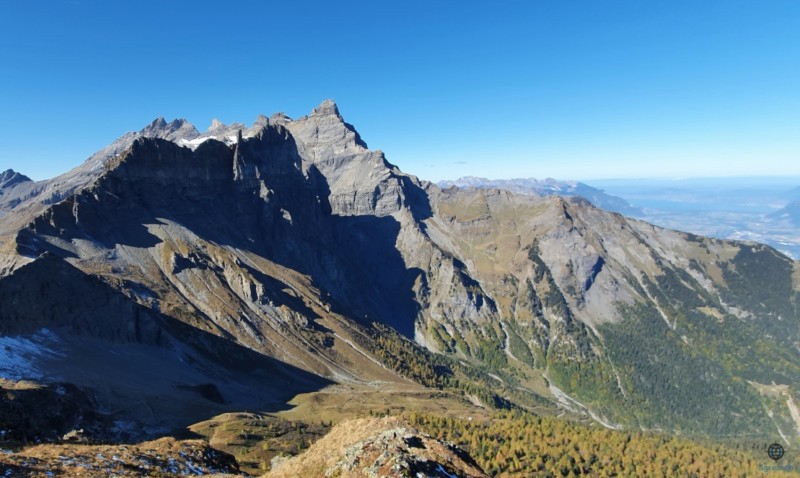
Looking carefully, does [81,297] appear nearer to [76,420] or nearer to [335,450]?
[76,420]

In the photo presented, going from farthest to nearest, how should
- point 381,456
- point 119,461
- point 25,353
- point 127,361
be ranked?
point 127,361
point 25,353
point 119,461
point 381,456

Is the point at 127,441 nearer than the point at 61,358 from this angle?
Yes

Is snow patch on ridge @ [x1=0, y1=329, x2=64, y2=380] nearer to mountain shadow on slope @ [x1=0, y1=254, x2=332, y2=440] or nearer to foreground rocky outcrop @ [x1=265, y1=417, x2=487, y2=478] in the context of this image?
mountain shadow on slope @ [x1=0, y1=254, x2=332, y2=440]

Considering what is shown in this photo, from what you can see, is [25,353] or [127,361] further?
[127,361]

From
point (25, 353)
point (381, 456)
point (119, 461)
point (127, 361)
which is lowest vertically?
point (127, 361)

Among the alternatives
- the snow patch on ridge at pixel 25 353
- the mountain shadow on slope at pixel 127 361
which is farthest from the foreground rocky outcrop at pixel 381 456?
the snow patch on ridge at pixel 25 353

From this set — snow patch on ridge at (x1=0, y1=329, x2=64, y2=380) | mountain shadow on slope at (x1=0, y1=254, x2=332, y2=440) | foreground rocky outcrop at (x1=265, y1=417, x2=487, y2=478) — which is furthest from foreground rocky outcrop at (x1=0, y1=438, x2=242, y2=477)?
snow patch on ridge at (x1=0, y1=329, x2=64, y2=380)

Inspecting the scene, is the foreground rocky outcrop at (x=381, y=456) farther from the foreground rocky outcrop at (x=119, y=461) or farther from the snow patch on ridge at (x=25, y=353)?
the snow patch on ridge at (x=25, y=353)

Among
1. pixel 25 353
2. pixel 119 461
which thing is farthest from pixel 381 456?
pixel 25 353

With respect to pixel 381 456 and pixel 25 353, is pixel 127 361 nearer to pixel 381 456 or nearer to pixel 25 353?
pixel 25 353

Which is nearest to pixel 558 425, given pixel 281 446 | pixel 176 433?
pixel 281 446

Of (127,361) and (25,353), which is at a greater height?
(25,353)

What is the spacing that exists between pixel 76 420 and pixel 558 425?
14539 centimetres

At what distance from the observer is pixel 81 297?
139 m
